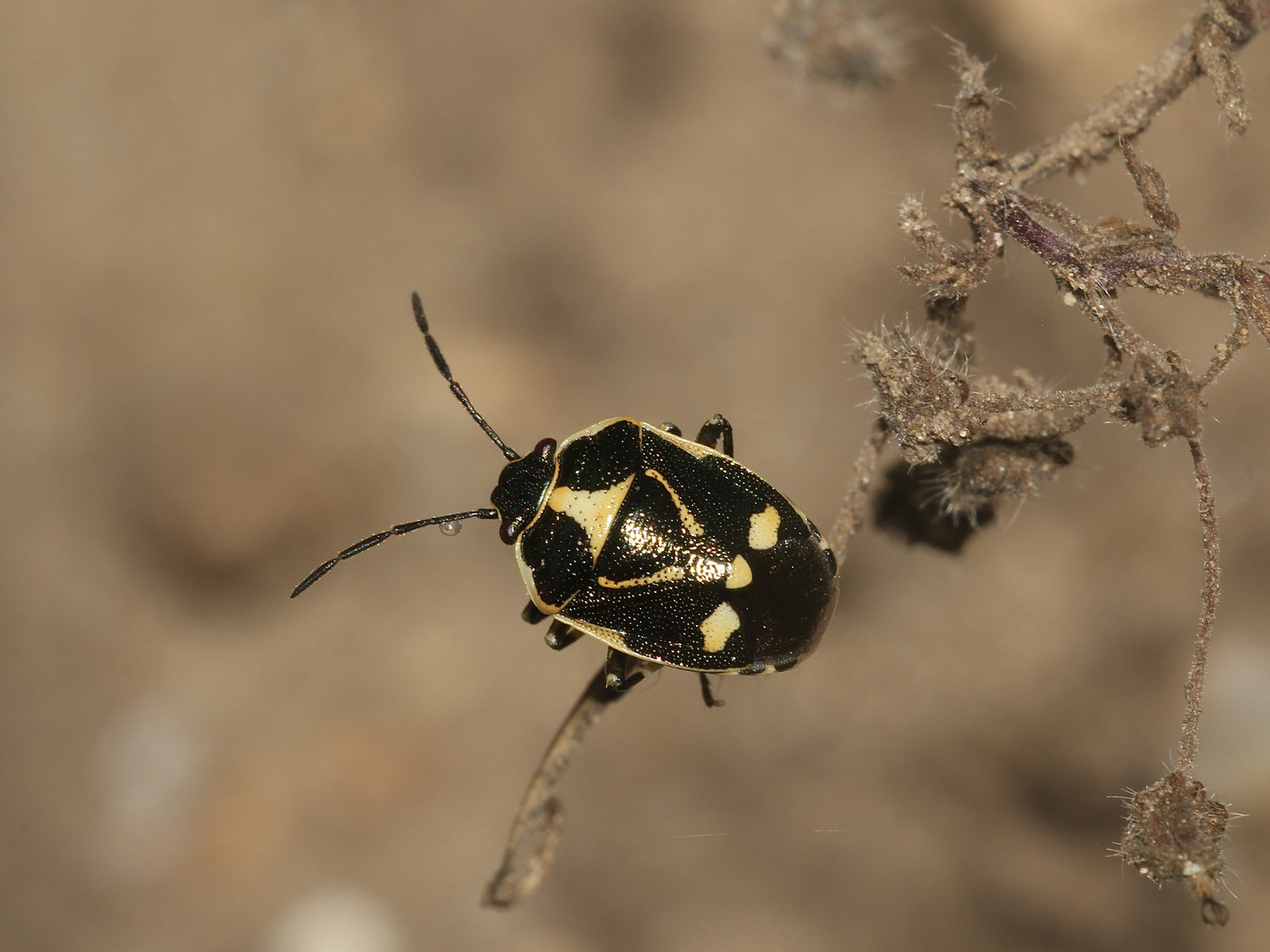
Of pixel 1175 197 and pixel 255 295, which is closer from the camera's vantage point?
pixel 1175 197

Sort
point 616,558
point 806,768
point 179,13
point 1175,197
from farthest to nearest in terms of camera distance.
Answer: point 179,13 < point 806,768 < point 1175,197 < point 616,558

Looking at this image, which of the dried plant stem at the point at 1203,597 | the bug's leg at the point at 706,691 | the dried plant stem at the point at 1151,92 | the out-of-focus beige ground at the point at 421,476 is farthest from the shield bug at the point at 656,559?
the out-of-focus beige ground at the point at 421,476

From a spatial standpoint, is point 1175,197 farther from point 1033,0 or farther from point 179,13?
point 179,13

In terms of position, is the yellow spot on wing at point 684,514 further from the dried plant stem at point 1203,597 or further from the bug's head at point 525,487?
the dried plant stem at point 1203,597

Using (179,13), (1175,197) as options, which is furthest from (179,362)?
(1175,197)

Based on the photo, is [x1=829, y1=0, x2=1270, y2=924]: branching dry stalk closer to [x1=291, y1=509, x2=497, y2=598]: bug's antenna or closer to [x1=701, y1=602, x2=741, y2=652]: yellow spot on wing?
[x1=701, y1=602, x2=741, y2=652]: yellow spot on wing

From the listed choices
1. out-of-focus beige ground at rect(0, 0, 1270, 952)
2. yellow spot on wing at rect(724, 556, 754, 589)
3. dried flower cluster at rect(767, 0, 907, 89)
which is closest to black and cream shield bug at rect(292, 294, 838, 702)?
yellow spot on wing at rect(724, 556, 754, 589)

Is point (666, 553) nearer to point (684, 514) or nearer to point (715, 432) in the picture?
point (684, 514)
